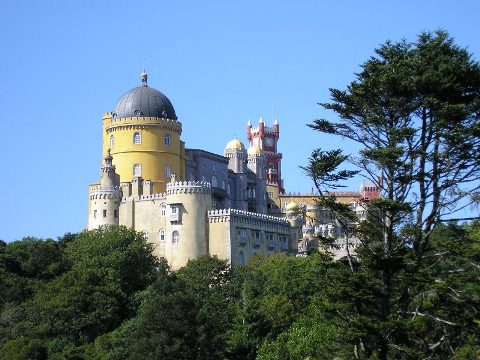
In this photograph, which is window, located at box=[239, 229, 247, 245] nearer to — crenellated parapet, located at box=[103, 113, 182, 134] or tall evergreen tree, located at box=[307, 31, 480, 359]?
crenellated parapet, located at box=[103, 113, 182, 134]

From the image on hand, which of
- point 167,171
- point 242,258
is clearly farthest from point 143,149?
point 242,258

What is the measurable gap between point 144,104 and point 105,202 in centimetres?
1035

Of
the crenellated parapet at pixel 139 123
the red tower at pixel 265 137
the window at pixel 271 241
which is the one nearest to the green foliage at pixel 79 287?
the crenellated parapet at pixel 139 123

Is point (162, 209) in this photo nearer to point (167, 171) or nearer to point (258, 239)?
point (167, 171)

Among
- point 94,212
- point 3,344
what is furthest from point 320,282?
point 94,212

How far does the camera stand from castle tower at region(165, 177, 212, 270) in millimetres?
82688

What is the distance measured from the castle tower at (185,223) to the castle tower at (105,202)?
4.65 metres

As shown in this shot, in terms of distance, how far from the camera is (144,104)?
3590 inches

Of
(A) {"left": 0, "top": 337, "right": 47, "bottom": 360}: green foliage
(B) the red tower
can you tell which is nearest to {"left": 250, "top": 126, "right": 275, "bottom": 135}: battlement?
(B) the red tower

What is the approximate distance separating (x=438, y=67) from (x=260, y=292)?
38.9 meters

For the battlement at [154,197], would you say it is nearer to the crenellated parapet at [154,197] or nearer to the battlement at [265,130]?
the crenellated parapet at [154,197]

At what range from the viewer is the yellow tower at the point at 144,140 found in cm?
8994

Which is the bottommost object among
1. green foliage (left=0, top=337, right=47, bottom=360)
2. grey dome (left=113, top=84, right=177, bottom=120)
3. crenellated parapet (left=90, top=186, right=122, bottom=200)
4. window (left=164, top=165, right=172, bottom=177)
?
green foliage (left=0, top=337, right=47, bottom=360)

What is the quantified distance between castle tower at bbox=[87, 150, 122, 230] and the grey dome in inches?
262
